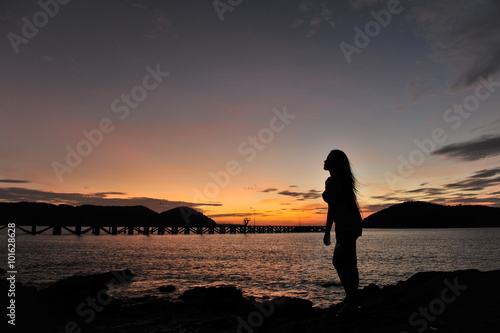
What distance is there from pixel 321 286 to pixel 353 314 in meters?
17.7

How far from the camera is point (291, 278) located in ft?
84.0

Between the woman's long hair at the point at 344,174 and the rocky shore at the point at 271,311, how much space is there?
2.25 meters

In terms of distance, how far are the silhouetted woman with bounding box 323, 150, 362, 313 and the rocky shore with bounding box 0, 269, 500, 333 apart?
799mm

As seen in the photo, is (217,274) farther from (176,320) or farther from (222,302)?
(176,320)

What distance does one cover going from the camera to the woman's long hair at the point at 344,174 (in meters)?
5.32

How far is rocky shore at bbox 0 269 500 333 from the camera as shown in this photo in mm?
5441

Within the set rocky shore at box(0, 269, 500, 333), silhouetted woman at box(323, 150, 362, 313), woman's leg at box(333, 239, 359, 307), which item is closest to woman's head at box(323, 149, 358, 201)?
silhouetted woman at box(323, 150, 362, 313)

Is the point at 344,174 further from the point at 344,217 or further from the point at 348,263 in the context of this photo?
the point at 348,263

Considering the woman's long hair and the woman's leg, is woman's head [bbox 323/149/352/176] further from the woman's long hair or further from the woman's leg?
the woman's leg

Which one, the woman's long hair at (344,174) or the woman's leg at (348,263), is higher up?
the woman's long hair at (344,174)

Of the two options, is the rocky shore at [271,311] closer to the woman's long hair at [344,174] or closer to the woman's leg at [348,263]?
the woman's leg at [348,263]

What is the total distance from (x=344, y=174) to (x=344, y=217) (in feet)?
2.50

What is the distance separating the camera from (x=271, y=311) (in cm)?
1030

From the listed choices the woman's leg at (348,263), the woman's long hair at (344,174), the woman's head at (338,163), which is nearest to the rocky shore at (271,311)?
the woman's leg at (348,263)
